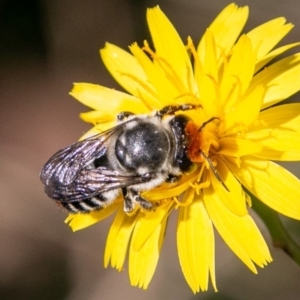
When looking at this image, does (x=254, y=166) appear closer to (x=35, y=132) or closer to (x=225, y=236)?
(x=225, y=236)

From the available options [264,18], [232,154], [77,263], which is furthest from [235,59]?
[77,263]

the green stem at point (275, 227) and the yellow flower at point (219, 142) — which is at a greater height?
the yellow flower at point (219, 142)

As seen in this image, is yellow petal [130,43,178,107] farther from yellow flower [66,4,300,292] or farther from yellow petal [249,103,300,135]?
yellow petal [249,103,300,135]

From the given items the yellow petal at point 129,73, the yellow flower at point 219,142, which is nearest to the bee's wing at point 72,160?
the yellow flower at point 219,142

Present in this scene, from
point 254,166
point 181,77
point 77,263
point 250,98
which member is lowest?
point 77,263

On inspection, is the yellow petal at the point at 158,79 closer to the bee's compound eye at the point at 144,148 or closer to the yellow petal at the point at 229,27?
the yellow petal at the point at 229,27

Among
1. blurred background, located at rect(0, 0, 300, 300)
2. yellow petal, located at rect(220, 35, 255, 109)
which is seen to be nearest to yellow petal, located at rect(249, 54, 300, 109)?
yellow petal, located at rect(220, 35, 255, 109)
